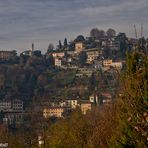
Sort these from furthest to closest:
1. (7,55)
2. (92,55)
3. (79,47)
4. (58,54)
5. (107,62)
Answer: (7,55) → (79,47) → (58,54) → (92,55) → (107,62)

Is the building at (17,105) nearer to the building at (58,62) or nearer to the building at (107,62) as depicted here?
the building at (58,62)

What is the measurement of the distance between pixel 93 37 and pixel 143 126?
149921 millimetres

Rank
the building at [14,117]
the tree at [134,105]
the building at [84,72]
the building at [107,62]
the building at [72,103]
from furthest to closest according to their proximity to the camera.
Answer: the building at [107,62] → the building at [84,72] → the building at [72,103] → the building at [14,117] → the tree at [134,105]

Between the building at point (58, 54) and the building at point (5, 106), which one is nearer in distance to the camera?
the building at point (5, 106)

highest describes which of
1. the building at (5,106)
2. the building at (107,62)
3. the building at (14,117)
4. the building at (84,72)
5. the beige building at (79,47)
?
the beige building at (79,47)

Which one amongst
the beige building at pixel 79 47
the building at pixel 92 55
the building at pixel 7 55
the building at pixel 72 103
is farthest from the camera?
the beige building at pixel 79 47

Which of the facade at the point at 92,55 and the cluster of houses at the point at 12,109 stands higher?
the facade at the point at 92,55

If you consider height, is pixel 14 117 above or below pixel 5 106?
below

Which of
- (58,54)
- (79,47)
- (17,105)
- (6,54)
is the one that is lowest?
(17,105)

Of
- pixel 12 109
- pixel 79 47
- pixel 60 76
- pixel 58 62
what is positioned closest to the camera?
pixel 12 109

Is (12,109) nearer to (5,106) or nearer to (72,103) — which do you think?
(5,106)

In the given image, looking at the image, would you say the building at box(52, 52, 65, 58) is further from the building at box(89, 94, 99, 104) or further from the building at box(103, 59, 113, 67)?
the building at box(89, 94, 99, 104)

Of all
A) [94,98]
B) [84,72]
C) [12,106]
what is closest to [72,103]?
[94,98]

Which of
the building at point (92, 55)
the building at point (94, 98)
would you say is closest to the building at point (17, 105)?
the building at point (94, 98)
